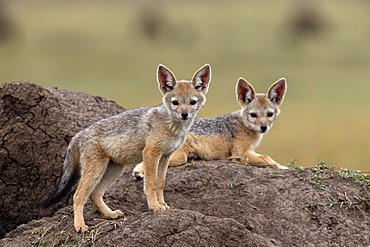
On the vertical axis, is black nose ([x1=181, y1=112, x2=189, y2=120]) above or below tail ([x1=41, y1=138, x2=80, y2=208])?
above

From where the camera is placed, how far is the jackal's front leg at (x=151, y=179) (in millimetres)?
9727

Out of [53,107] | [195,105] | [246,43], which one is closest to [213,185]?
[195,105]

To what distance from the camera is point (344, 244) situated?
10.1 meters

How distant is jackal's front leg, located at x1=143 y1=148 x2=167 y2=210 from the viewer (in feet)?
31.9

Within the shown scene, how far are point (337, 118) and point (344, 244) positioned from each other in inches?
642

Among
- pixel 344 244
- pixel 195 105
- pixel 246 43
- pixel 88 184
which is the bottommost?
pixel 246 43

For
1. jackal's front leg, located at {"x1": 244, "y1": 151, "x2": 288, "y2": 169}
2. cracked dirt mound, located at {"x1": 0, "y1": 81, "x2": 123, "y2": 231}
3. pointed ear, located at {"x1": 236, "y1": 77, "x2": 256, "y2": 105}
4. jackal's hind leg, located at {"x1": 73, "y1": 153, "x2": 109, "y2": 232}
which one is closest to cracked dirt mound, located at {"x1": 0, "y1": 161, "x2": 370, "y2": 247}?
jackal's hind leg, located at {"x1": 73, "y1": 153, "x2": 109, "y2": 232}

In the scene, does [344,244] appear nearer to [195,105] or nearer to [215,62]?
[195,105]

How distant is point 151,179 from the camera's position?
9727 mm

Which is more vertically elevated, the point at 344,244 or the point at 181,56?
the point at 344,244

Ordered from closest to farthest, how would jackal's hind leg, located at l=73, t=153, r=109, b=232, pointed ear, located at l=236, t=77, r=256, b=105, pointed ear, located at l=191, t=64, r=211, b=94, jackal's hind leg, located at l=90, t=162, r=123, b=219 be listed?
1. jackal's hind leg, located at l=73, t=153, r=109, b=232
2. jackal's hind leg, located at l=90, t=162, r=123, b=219
3. pointed ear, located at l=191, t=64, r=211, b=94
4. pointed ear, located at l=236, t=77, r=256, b=105

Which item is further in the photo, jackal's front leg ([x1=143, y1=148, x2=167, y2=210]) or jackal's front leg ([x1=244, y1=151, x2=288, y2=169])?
jackal's front leg ([x1=244, y1=151, x2=288, y2=169])

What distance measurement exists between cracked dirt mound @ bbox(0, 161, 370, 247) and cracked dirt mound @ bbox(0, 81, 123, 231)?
106 centimetres

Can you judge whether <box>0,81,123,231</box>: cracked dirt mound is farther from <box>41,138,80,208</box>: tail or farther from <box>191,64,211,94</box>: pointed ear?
<box>191,64,211,94</box>: pointed ear
